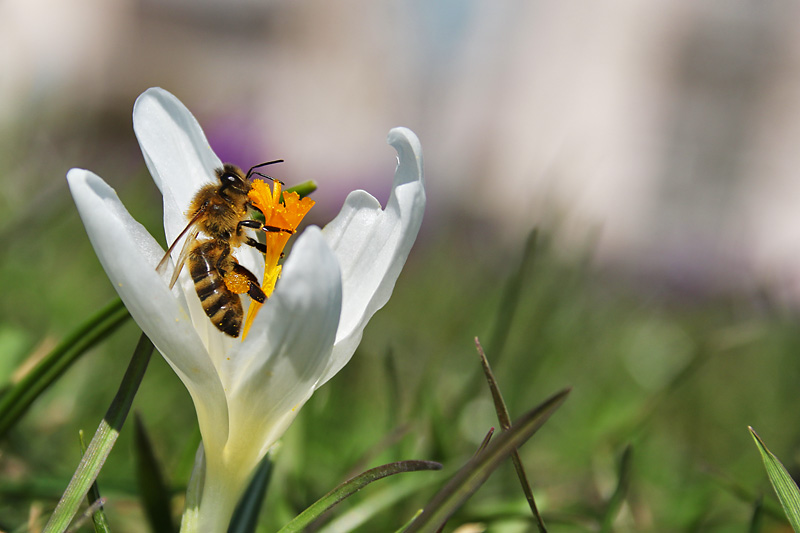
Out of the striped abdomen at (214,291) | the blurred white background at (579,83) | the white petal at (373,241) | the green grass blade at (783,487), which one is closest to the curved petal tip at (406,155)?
the white petal at (373,241)

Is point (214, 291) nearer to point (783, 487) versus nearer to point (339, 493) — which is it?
point (339, 493)

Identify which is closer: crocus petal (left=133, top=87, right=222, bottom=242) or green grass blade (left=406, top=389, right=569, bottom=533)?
green grass blade (left=406, top=389, right=569, bottom=533)

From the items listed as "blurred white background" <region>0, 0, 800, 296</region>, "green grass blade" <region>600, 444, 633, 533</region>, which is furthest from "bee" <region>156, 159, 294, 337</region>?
"blurred white background" <region>0, 0, 800, 296</region>

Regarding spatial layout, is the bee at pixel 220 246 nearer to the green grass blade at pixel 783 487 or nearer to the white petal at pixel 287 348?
the white petal at pixel 287 348

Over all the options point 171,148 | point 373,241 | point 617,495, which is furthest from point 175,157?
point 617,495

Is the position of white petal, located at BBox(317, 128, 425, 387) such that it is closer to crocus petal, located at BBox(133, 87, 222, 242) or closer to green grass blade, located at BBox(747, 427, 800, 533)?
crocus petal, located at BBox(133, 87, 222, 242)

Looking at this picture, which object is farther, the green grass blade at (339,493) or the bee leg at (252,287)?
the bee leg at (252,287)
